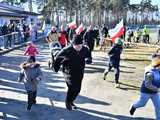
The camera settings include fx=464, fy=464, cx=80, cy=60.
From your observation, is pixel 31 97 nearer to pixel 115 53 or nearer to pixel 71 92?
pixel 71 92

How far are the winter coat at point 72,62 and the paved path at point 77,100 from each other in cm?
82

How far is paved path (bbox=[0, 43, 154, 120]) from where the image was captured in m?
10.6

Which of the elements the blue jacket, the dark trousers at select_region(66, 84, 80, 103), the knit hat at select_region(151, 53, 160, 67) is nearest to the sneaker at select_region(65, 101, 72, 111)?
the dark trousers at select_region(66, 84, 80, 103)

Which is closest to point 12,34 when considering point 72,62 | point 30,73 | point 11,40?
point 11,40

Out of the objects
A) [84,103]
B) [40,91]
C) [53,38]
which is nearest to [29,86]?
[84,103]

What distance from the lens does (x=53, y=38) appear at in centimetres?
1850

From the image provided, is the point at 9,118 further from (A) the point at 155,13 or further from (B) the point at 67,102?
(A) the point at 155,13

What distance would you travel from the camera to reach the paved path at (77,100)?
10641 millimetres

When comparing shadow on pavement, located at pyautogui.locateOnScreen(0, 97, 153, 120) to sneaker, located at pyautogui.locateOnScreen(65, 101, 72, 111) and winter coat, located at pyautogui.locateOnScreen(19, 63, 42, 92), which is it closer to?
sneaker, located at pyautogui.locateOnScreen(65, 101, 72, 111)

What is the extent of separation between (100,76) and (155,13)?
15232 cm

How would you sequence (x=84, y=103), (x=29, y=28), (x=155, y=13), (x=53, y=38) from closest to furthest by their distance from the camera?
(x=84, y=103)
(x=53, y=38)
(x=29, y=28)
(x=155, y=13)

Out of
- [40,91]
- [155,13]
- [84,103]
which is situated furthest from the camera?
[155,13]

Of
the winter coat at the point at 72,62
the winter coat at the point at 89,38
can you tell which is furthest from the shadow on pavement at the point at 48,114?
the winter coat at the point at 89,38

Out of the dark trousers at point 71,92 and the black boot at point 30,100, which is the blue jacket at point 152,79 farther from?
the black boot at point 30,100
